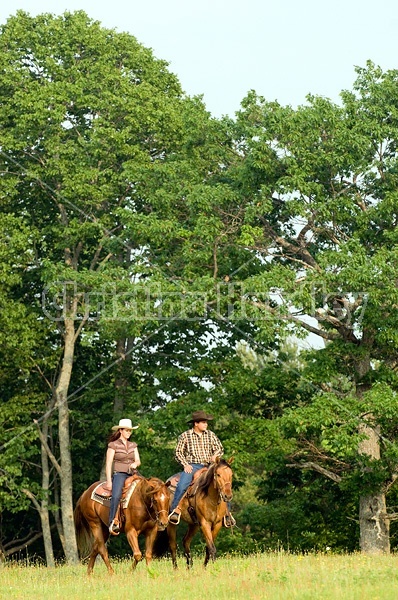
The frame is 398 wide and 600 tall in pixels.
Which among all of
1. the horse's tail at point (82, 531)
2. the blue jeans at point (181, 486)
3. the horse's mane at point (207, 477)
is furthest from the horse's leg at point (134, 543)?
the horse's tail at point (82, 531)

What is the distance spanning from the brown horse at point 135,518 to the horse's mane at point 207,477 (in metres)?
0.66

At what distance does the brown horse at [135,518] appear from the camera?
16281mm

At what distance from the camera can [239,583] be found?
13039 millimetres

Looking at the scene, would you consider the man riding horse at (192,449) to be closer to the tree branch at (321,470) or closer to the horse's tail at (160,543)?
the horse's tail at (160,543)

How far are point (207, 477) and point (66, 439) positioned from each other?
19464mm

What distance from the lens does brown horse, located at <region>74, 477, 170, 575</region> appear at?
53.4 ft

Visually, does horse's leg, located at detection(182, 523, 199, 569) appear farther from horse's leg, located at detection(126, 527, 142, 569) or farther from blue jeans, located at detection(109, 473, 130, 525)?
blue jeans, located at detection(109, 473, 130, 525)

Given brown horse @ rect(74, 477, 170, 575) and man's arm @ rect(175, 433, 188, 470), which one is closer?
brown horse @ rect(74, 477, 170, 575)

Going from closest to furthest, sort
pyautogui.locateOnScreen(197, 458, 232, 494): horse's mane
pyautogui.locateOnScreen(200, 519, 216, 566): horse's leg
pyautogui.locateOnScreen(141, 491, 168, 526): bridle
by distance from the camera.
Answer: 1. pyautogui.locateOnScreen(197, 458, 232, 494): horse's mane
2. pyautogui.locateOnScreen(141, 491, 168, 526): bridle
3. pyautogui.locateOnScreen(200, 519, 216, 566): horse's leg

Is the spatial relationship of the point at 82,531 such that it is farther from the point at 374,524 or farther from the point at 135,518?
the point at 374,524

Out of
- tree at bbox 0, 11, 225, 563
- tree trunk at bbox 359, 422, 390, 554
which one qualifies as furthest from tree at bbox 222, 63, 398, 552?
tree at bbox 0, 11, 225, 563

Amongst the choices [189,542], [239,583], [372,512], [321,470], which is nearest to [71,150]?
[321,470]

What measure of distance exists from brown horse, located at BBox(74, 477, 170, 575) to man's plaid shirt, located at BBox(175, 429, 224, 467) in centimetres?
76

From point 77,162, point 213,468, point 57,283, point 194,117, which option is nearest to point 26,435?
point 57,283
